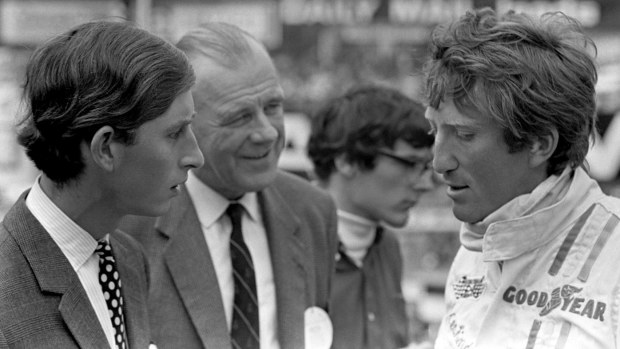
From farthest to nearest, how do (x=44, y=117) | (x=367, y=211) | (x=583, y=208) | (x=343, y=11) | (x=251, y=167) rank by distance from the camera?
(x=343, y=11) → (x=367, y=211) → (x=251, y=167) → (x=583, y=208) → (x=44, y=117)

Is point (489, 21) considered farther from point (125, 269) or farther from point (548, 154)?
point (125, 269)

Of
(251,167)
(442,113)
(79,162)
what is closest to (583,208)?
(442,113)

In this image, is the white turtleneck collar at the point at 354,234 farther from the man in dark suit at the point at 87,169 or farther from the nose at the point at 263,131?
the man in dark suit at the point at 87,169

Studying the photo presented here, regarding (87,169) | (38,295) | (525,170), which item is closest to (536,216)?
(525,170)

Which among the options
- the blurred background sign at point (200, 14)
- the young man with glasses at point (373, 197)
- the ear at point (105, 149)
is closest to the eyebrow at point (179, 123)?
the ear at point (105, 149)

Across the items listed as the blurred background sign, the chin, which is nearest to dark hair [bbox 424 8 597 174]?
the chin

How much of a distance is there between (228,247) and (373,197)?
879 millimetres

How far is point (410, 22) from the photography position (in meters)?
6.52

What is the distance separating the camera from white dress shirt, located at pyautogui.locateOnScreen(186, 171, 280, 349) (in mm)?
2863

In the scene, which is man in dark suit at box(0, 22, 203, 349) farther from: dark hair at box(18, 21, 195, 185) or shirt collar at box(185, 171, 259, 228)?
shirt collar at box(185, 171, 259, 228)

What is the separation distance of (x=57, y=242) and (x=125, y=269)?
290 millimetres

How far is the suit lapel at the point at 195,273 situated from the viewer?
8.96ft

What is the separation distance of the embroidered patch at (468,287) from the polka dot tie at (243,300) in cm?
62

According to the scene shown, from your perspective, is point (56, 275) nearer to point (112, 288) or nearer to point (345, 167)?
point (112, 288)
